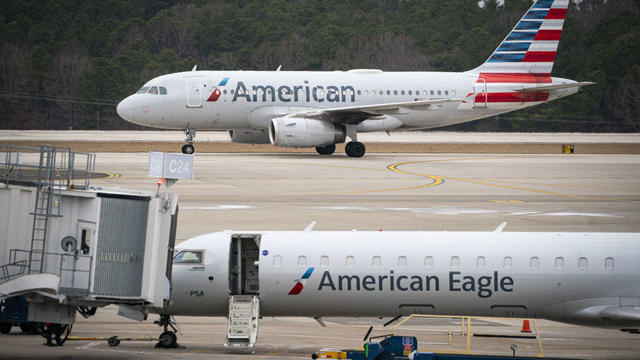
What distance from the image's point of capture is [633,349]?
737 inches

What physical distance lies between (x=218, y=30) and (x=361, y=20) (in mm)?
22501

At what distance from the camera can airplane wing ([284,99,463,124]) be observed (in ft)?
169

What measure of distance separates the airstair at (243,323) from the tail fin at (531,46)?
143 feet

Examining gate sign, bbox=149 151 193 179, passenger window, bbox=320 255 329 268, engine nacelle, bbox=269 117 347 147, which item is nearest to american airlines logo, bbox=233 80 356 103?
engine nacelle, bbox=269 117 347 147

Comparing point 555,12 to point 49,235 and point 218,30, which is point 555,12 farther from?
point 218,30

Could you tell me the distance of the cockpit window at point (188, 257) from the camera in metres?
18.5

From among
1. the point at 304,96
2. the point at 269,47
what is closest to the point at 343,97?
the point at 304,96

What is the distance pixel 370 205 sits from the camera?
3578 cm

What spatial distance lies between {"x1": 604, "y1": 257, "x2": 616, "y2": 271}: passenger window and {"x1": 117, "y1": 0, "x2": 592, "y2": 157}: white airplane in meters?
33.3

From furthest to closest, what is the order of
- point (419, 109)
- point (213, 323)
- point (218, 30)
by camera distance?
point (218, 30), point (419, 109), point (213, 323)

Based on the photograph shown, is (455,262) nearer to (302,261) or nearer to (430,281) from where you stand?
(430,281)

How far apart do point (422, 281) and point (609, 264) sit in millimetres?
3981

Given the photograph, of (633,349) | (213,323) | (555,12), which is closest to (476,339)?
(633,349)

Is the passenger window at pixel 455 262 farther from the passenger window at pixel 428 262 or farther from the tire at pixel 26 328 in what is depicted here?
the tire at pixel 26 328
